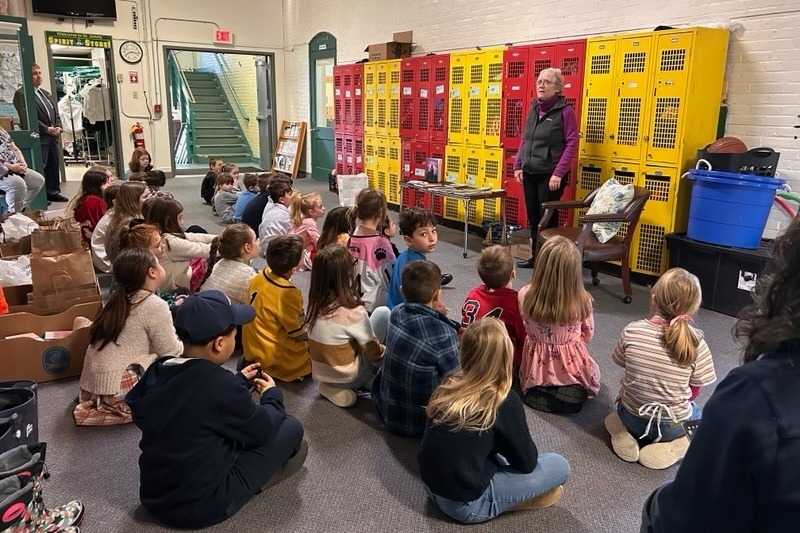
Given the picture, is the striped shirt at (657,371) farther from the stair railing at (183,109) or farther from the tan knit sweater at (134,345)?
the stair railing at (183,109)

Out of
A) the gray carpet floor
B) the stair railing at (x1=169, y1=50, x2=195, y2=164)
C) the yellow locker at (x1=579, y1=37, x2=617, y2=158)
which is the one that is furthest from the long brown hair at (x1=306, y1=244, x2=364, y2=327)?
the stair railing at (x1=169, y1=50, x2=195, y2=164)

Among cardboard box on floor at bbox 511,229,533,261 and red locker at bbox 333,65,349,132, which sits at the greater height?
red locker at bbox 333,65,349,132

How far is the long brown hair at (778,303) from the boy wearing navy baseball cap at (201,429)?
1604 mm

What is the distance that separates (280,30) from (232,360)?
10618 millimetres

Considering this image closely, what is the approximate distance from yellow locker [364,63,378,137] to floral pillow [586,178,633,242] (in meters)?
4.68

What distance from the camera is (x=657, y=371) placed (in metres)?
2.49

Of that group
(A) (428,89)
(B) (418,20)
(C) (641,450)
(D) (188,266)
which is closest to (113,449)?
(D) (188,266)

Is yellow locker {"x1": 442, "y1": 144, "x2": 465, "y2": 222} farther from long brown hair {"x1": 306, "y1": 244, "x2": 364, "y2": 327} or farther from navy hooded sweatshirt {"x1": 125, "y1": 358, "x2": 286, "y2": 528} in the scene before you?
navy hooded sweatshirt {"x1": 125, "y1": 358, "x2": 286, "y2": 528}

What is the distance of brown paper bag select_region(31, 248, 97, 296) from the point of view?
347 centimetres

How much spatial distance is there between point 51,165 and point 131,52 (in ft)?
11.6

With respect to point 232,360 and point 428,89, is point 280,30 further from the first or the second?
point 232,360

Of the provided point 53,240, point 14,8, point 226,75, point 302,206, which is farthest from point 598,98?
point 226,75

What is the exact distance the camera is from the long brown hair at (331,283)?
2922 millimetres

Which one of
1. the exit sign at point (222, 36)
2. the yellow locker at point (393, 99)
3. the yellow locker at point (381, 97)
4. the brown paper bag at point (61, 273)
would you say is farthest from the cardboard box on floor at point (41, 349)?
the exit sign at point (222, 36)
